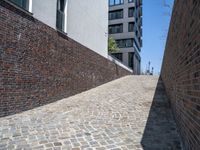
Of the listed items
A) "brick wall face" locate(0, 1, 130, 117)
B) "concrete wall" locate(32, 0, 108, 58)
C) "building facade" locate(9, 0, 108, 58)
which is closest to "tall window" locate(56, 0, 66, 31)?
"building facade" locate(9, 0, 108, 58)

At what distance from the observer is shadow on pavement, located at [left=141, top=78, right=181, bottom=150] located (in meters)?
4.03

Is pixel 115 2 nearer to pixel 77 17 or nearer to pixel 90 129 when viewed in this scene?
pixel 77 17

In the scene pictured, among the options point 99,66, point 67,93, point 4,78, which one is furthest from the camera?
point 99,66

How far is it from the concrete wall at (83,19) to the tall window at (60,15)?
29 centimetres

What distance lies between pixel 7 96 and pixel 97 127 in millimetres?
3023

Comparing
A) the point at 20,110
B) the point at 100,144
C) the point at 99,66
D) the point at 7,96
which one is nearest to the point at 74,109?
the point at 20,110

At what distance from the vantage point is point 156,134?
4660 millimetres

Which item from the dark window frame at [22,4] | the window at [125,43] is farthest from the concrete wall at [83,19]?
the window at [125,43]

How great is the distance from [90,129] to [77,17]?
8380 millimetres

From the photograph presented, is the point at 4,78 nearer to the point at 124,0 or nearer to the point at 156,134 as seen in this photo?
the point at 156,134

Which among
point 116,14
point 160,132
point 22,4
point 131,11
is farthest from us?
point 116,14

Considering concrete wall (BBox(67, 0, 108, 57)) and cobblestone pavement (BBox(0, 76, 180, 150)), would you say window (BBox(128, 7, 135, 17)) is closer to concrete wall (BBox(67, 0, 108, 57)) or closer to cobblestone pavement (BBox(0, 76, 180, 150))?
concrete wall (BBox(67, 0, 108, 57))

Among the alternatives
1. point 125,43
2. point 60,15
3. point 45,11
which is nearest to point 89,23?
point 60,15

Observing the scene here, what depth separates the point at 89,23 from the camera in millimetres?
13930
